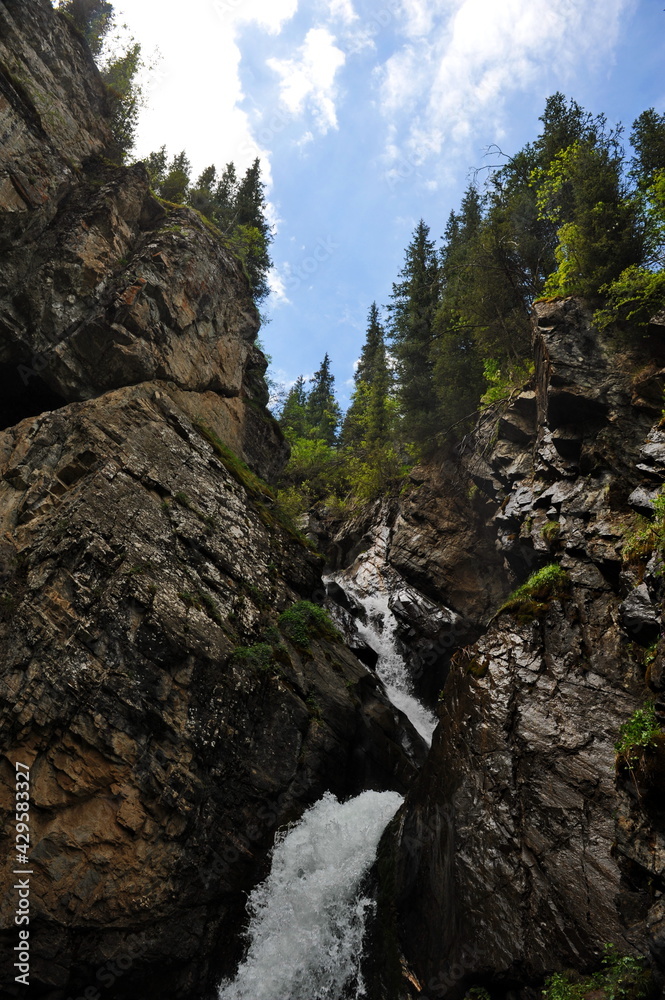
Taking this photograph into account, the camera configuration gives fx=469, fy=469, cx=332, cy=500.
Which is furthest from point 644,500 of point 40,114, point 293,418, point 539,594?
point 293,418

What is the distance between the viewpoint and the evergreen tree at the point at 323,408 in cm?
4663

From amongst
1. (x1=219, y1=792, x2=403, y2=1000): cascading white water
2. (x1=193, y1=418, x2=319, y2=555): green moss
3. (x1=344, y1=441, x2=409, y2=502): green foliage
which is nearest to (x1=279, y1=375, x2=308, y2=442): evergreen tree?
(x1=344, y1=441, x2=409, y2=502): green foliage

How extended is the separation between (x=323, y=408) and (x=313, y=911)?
147 feet

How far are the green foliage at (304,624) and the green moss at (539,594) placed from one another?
5.58 meters

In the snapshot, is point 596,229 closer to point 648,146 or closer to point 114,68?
point 648,146

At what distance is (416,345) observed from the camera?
2714 cm

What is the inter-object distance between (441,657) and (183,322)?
16601mm

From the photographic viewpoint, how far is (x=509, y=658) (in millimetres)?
11086

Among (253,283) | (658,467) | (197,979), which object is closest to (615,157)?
(658,467)

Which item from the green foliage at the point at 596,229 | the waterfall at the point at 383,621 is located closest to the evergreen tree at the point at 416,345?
the waterfall at the point at 383,621

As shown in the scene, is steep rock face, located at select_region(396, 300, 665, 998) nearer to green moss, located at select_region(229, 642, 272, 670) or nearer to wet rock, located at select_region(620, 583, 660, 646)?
wet rock, located at select_region(620, 583, 660, 646)

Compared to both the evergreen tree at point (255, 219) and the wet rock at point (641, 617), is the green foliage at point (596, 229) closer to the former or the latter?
the wet rock at point (641, 617)

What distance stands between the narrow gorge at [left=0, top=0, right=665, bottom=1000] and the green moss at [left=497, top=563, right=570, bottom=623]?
0.07 metres

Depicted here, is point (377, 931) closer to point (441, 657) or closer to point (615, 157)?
point (441, 657)
